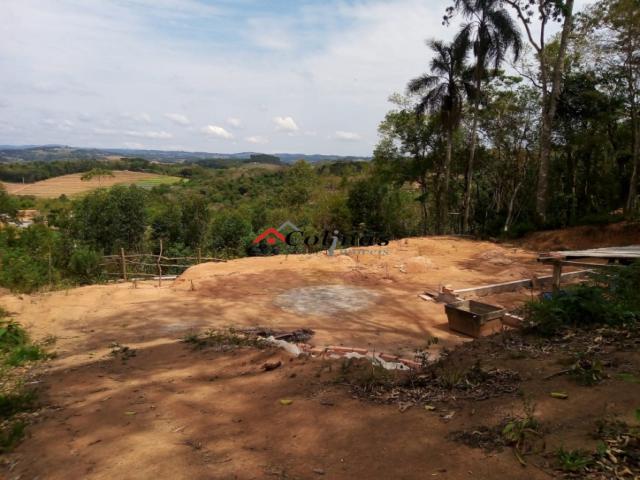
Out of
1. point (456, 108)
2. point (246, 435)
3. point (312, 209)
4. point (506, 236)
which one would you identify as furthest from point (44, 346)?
point (312, 209)

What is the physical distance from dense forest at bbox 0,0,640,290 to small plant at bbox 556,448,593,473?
44.5ft

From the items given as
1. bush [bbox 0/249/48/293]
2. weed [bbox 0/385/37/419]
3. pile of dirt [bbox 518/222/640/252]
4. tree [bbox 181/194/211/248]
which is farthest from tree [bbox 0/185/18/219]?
pile of dirt [bbox 518/222/640/252]

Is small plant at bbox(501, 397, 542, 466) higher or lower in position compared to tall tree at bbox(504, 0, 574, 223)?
lower

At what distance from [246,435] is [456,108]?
18.7 m

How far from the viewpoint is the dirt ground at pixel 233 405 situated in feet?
8.86

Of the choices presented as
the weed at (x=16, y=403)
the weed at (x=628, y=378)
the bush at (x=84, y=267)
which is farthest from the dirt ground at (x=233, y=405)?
the bush at (x=84, y=267)

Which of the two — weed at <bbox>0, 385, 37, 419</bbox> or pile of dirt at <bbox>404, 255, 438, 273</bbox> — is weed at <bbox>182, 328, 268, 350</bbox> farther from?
pile of dirt at <bbox>404, 255, 438, 273</bbox>

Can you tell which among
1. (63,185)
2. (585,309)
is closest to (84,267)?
(585,309)

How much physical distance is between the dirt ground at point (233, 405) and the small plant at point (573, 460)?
0.71 feet

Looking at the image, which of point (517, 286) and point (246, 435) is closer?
point (246, 435)

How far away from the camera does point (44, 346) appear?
6812 mm

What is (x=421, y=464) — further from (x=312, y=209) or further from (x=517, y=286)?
(x=312, y=209)

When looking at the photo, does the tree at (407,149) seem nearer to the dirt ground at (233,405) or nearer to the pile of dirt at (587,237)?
the pile of dirt at (587,237)

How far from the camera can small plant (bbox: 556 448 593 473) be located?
83.7 inches
